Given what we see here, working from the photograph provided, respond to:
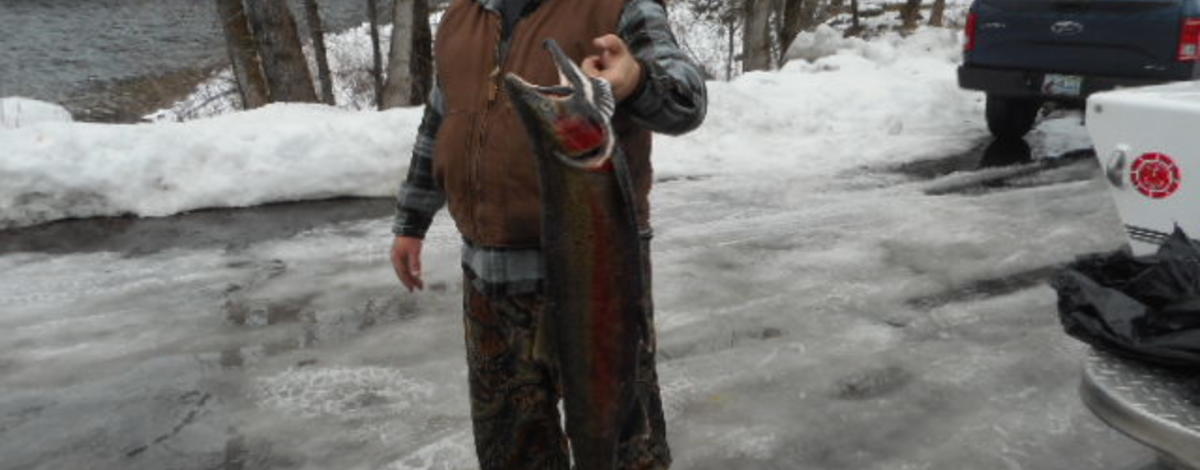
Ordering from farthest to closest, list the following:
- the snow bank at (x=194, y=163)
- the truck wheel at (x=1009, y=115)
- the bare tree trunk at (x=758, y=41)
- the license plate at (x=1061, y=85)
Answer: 1. the bare tree trunk at (x=758, y=41)
2. the truck wheel at (x=1009, y=115)
3. the license plate at (x=1061, y=85)
4. the snow bank at (x=194, y=163)

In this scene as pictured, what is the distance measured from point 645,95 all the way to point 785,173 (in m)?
6.32

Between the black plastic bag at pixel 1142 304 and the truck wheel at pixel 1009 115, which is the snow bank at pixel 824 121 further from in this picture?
the black plastic bag at pixel 1142 304

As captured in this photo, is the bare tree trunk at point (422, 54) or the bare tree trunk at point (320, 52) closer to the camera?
the bare tree trunk at point (422, 54)

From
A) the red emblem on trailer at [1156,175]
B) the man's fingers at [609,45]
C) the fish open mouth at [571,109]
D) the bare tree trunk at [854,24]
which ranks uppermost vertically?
the bare tree trunk at [854,24]

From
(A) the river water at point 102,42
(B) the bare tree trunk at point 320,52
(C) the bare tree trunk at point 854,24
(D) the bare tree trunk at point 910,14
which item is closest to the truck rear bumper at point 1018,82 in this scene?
(B) the bare tree trunk at point 320,52

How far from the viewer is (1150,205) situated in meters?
2.97

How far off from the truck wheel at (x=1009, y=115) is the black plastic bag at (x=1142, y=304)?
7027 millimetres

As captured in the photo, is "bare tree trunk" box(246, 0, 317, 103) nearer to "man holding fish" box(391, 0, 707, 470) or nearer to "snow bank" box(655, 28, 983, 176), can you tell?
"snow bank" box(655, 28, 983, 176)

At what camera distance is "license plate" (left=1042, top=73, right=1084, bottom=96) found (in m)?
8.20

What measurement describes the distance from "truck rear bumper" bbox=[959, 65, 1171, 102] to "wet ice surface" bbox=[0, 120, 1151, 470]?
1.54m

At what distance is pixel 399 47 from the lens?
959cm

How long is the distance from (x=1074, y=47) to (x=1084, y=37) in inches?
5.1

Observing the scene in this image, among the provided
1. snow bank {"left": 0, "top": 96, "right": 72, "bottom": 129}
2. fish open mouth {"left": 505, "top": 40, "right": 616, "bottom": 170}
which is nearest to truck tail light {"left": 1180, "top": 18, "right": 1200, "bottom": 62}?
fish open mouth {"left": 505, "top": 40, "right": 616, "bottom": 170}

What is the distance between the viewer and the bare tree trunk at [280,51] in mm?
9742
